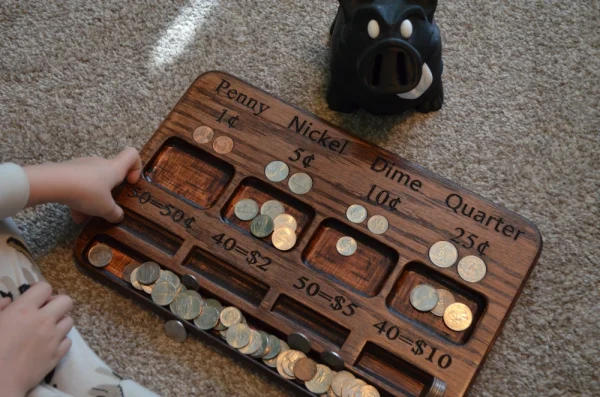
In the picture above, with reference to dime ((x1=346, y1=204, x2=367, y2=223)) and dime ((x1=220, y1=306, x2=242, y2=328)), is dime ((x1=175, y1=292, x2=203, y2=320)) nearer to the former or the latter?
dime ((x1=220, y1=306, x2=242, y2=328))

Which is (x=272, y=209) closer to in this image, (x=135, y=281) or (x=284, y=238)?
(x=284, y=238)

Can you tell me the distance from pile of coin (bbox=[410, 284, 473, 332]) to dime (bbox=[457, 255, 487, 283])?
1.2 inches

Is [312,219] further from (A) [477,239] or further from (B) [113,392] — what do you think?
(B) [113,392]

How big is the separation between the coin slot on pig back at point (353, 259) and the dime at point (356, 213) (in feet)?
0.04

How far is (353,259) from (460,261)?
0.13 meters

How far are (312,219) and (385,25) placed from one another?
254mm

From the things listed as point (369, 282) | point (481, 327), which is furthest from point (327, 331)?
point (481, 327)

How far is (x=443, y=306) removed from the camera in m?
0.83

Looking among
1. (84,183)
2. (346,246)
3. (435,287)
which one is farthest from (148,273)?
(435,287)

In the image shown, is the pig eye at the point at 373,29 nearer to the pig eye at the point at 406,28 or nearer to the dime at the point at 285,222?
the pig eye at the point at 406,28

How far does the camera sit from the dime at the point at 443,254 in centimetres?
83

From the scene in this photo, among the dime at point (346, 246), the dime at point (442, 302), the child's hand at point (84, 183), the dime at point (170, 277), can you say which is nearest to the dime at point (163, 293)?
the dime at point (170, 277)

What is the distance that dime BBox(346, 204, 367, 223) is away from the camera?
0.86m

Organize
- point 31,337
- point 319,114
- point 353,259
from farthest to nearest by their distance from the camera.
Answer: point 319,114, point 353,259, point 31,337
